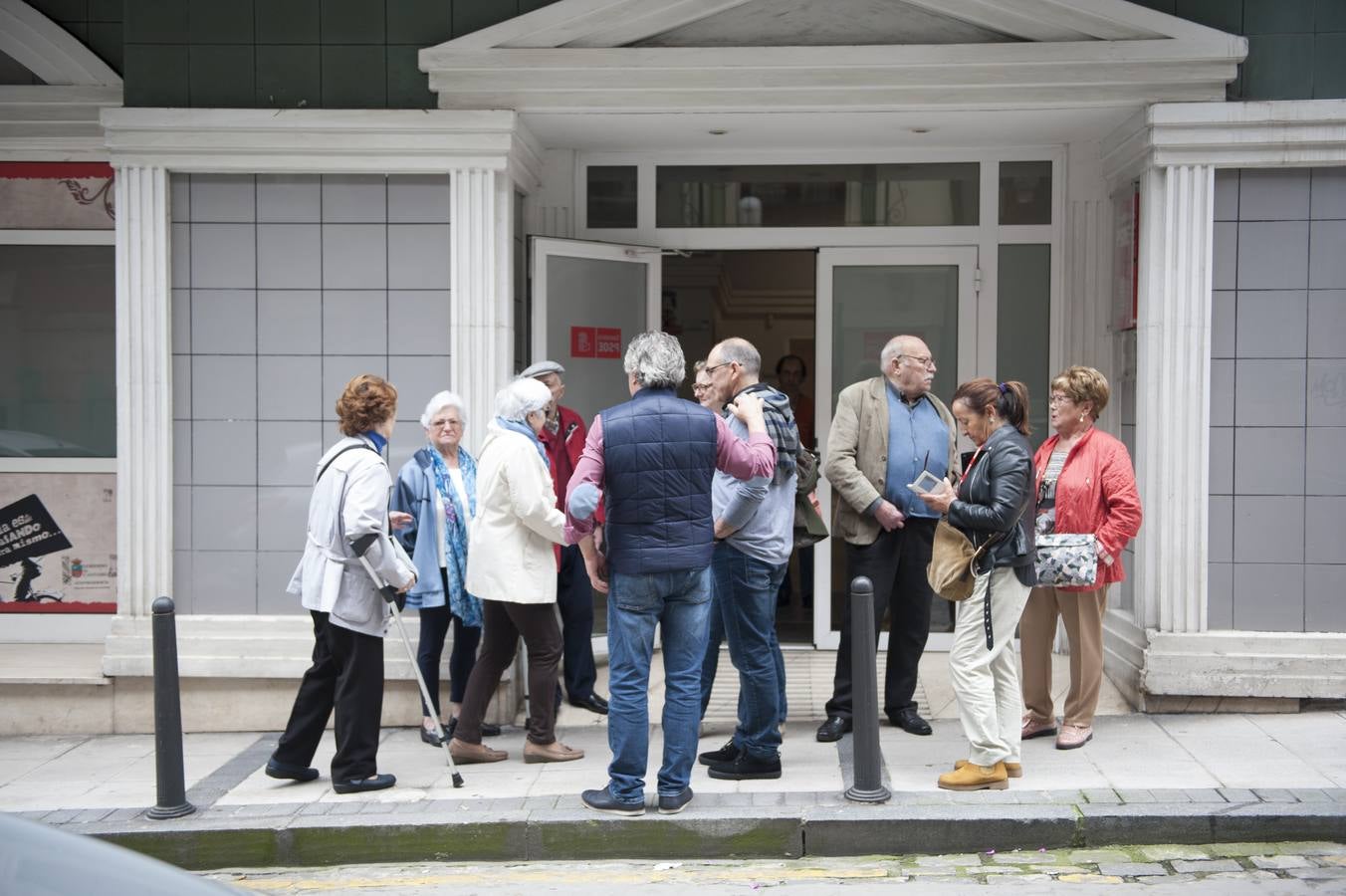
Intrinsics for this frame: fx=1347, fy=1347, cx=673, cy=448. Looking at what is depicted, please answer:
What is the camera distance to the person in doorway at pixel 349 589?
586cm

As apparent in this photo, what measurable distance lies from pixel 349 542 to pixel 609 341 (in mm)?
3026

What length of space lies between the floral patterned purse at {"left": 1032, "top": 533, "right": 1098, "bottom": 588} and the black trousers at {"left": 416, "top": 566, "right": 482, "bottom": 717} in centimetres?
277

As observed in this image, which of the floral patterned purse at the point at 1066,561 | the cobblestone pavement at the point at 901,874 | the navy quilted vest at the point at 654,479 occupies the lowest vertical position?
the cobblestone pavement at the point at 901,874

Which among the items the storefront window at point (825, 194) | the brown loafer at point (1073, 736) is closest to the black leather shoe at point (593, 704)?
the brown loafer at point (1073, 736)

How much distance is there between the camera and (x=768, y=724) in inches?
241

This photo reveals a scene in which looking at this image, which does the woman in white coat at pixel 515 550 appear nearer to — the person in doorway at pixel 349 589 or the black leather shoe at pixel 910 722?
the person in doorway at pixel 349 589

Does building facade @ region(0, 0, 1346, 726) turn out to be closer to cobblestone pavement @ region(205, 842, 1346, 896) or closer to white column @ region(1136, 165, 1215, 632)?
white column @ region(1136, 165, 1215, 632)

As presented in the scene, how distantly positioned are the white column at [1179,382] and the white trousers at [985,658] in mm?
1710

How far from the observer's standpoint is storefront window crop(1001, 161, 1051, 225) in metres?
8.33

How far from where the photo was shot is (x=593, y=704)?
24.8 feet

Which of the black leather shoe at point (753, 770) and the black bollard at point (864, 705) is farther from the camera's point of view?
the black leather shoe at point (753, 770)

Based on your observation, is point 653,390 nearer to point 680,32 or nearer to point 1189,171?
point 680,32

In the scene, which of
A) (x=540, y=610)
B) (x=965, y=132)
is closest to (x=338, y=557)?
(x=540, y=610)

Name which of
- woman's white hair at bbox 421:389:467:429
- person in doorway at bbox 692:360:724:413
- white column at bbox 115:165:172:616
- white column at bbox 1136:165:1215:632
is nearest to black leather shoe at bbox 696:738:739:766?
person in doorway at bbox 692:360:724:413
